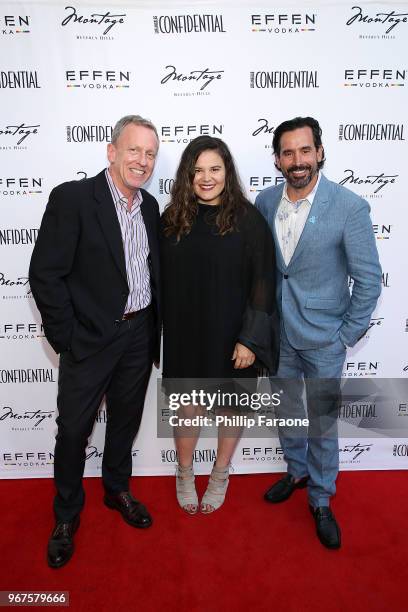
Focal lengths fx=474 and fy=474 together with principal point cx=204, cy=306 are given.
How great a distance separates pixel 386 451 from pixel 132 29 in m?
2.98

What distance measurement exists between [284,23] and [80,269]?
1734mm

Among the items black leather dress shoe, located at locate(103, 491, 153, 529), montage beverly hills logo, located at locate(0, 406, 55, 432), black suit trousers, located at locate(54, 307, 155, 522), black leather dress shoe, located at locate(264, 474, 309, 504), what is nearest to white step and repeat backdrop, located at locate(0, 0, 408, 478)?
montage beverly hills logo, located at locate(0, 406, 55, 432)

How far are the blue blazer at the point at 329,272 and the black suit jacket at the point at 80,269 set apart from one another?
82 centimetres

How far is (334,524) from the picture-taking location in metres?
2.46

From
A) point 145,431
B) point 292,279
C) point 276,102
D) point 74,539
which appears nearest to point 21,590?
point 74,539

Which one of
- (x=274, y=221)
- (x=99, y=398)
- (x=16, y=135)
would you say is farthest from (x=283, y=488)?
(x=16, y=135)

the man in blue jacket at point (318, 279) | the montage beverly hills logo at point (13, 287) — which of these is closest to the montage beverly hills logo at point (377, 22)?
the man in blue jacket at point (318, 279)

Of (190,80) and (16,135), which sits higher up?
(190,80)

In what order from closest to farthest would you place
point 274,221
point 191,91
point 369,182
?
point 274,221
point 191,91
point 369,182

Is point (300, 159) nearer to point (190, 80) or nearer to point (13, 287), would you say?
point (190, 80)

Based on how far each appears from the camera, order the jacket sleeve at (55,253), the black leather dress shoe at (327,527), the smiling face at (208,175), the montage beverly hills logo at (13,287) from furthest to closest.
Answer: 1. the montage beverly hills logo at (13,287)
2. the black leather dress shoe at (327,527)
3. the smiling face at (208,175)
4. the jacket sleeve at (55,253)

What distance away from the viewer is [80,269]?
213 centimetres

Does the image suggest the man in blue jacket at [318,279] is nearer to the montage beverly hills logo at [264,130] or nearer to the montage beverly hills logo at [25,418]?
the montage beverly hills logo at [264,130]

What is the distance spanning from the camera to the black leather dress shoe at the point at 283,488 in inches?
108
